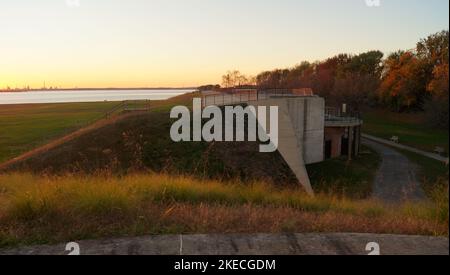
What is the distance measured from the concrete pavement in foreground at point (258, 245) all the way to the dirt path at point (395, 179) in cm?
1970

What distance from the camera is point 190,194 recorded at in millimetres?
7590

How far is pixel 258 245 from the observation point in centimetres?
470

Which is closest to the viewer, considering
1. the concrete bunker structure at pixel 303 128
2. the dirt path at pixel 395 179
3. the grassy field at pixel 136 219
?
the grassy field at pixel 136 219

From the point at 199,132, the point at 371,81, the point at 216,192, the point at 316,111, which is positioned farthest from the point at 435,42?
the point at 216,192

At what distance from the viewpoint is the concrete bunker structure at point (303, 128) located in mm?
29797

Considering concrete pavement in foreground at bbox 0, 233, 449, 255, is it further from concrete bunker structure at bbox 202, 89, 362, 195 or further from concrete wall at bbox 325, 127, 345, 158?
concrete wall at bbox 325, 127, 345, 158

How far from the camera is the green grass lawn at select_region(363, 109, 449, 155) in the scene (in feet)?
168

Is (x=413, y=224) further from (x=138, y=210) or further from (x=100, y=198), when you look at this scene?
(x=100, y=198)

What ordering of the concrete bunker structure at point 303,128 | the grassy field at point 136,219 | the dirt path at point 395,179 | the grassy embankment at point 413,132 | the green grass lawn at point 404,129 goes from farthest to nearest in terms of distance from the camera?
1. the green grass lawn at point 404,129
2. the grassy embankment at point 413,132
3. the concrete bunker structure at point 303,128
4. the dirt path at point 395,179
5. the grassy field at point 136,219

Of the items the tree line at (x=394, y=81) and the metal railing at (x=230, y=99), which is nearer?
the metal railing at (x=230, y=99)

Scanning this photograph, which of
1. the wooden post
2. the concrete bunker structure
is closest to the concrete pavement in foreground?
the concrete bunker structure

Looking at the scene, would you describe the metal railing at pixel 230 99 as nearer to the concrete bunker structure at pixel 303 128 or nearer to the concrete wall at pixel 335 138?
the concrete bunker structure at pixel 303 128

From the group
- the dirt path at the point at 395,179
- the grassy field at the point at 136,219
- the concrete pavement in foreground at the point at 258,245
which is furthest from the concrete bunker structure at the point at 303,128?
the concrete pavement in foreground at the point at 258,245

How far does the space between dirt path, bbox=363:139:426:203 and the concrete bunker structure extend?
14.0ft
